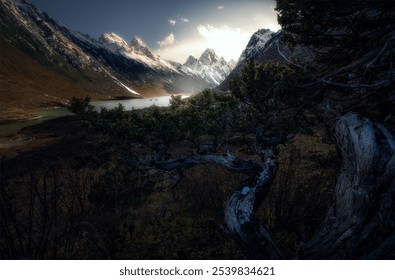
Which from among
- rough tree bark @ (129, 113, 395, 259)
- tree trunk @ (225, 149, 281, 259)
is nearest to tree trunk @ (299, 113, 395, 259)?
rough tree bark @ (129, 113, 395, 259)

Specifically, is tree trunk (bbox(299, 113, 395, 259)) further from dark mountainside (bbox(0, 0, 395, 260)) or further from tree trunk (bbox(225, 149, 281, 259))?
tree trunk (bbox(225, 149, 281, 259))

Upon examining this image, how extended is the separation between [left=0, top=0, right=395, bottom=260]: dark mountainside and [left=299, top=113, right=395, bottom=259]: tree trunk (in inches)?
0.5

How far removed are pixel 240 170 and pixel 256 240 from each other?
1.52m

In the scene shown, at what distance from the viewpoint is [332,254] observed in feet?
11.6

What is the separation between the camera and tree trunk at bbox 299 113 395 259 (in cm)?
342

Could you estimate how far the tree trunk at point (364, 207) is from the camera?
3416 mm

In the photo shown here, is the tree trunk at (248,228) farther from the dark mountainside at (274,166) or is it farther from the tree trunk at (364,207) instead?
the tree trunk at (364,207)

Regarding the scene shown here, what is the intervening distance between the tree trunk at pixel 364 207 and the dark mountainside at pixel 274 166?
1cm

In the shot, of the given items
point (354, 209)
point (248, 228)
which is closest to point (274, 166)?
point (248, 228)

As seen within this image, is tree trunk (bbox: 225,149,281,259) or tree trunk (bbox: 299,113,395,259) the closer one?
tree trunk (bbox: 299,113,395,259)

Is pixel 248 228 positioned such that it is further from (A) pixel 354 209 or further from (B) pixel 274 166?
(B) pixel 274 166

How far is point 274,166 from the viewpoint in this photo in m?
5.30

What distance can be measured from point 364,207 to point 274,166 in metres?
2.00
